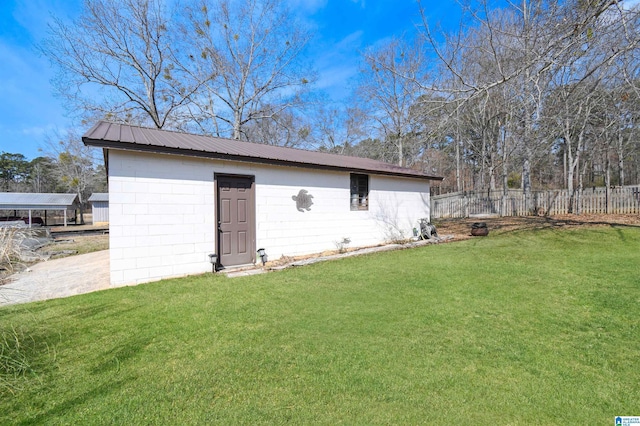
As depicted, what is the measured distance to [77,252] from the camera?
9211 mm

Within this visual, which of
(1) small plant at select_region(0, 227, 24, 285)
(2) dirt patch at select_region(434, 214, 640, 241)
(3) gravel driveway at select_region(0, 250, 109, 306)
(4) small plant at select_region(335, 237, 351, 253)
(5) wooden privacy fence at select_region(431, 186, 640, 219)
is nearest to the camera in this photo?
(3) gravel driveway at select_region(0, 250, 109, 306)

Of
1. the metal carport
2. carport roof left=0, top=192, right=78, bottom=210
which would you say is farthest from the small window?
carport roof left=0, top=192, right=78, bottom=210

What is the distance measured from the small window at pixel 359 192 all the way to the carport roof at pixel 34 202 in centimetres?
2355

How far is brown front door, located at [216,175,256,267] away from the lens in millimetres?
6273

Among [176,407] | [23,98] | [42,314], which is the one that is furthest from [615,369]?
[23,98]

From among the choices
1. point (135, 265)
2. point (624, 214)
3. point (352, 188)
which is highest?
point (352, 188)

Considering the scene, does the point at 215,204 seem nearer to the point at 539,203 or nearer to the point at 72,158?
the point at 539,203

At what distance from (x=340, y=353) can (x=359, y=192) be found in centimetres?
672

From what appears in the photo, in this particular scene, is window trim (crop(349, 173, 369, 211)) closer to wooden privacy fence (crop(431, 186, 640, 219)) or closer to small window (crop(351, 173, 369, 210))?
small window (crop(351, 173, 369, 210))

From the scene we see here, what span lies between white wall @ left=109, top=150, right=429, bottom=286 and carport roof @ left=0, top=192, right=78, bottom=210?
71.5 feet

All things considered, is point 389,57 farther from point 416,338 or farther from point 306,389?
point 306,389

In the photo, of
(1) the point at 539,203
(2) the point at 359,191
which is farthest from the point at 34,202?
(1) the point at 539,203

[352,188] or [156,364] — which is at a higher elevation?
[352,188]

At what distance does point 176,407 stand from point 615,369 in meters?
3.31
